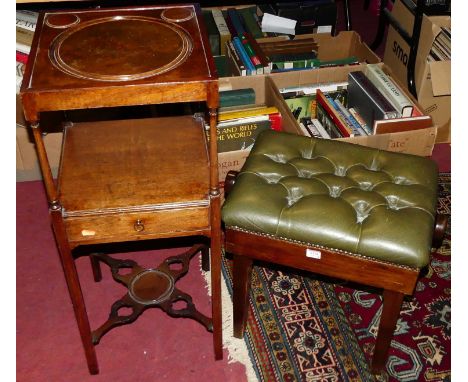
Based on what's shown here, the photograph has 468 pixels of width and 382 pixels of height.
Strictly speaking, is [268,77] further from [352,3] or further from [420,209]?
[352,3]

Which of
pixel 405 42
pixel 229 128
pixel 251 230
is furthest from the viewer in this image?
pixel 405 42

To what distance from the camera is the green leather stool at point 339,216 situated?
1.59 meters

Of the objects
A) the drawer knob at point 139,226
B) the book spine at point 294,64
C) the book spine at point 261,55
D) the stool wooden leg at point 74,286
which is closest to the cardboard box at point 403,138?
the book spine at point 261,55

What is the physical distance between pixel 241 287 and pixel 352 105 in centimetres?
115

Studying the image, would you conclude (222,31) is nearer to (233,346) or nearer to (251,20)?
(251,20)

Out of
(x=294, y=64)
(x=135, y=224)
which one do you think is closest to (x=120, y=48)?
(x=135, y=224)

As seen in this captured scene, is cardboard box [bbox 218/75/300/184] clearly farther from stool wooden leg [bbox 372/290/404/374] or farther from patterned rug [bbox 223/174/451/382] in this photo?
stool wooden leg [bbox 372/290/404/374]

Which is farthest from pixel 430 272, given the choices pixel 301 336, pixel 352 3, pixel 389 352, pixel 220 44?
pixel 352 3

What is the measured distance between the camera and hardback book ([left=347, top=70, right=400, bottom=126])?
239 cm

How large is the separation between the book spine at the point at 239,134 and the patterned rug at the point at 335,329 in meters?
0.49

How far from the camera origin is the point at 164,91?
53.5 inches

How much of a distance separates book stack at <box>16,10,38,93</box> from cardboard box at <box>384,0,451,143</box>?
5.75 feet

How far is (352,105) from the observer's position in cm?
259

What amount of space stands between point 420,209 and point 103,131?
3.15ft
